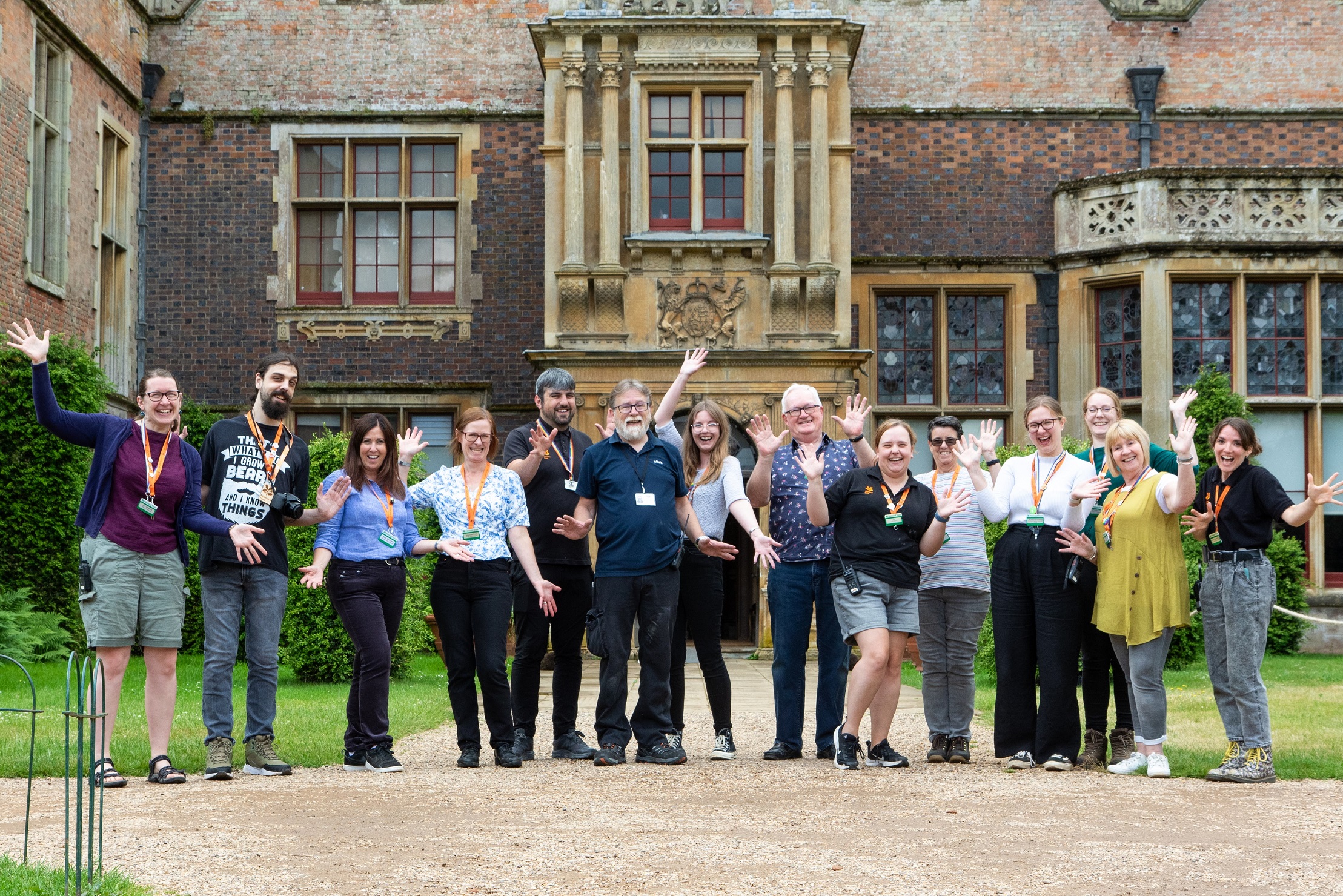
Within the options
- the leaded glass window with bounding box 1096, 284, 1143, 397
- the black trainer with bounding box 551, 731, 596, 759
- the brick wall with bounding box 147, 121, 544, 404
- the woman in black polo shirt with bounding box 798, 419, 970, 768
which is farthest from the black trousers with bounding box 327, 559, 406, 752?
the leaded glass window with bounding box 1096, 284, 1143, 397

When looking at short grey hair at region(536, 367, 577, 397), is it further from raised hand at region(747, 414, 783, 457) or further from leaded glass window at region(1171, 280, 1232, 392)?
leaded glass window at region(1171, 280, 1232, 392)

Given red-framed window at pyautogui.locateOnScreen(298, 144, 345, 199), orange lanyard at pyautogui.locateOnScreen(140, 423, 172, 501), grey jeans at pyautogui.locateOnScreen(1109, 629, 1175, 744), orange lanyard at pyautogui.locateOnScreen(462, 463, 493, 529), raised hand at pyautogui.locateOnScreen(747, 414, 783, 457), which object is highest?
red-framed window at pyautogui.locateOnScreen(298, 144, 345, 199)

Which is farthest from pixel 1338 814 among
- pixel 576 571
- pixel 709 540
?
pixel 576 571

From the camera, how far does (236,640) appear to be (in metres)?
7.27

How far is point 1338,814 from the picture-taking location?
20.0 feet

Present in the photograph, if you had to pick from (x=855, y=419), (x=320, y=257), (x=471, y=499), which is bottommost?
(x=471, y=499)

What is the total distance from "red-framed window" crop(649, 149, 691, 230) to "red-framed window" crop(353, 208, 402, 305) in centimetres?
337

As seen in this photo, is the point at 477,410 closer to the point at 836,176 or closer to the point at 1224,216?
the point at 836,176

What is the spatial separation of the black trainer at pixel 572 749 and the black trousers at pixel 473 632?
371mm

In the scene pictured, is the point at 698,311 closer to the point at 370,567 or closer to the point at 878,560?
the point at 878,560

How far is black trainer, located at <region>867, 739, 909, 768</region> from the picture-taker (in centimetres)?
749

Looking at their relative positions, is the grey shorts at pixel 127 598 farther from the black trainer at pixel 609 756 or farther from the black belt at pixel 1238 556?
the black belt at pixel 1238 556

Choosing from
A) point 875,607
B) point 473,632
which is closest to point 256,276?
point 473,632

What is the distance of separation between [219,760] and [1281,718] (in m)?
6.78
